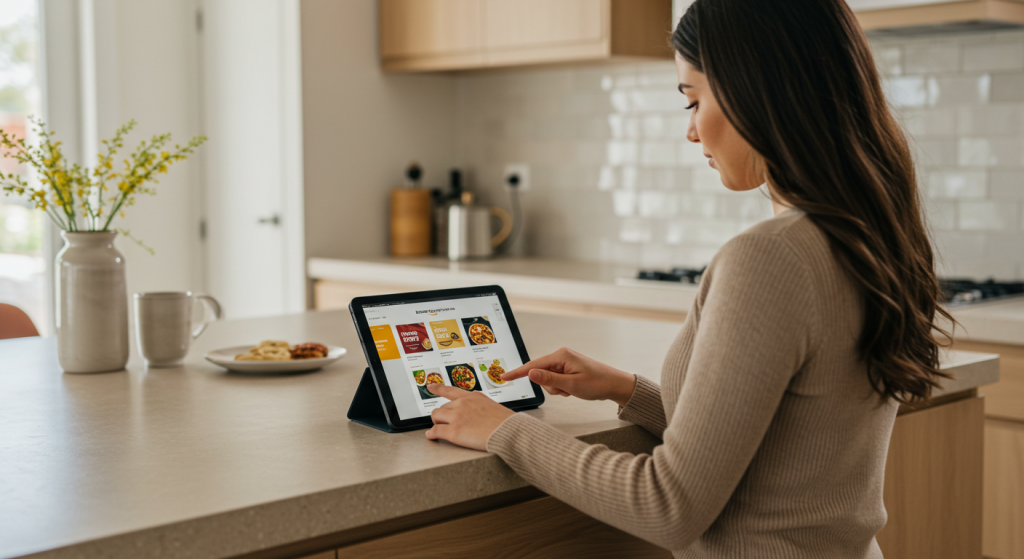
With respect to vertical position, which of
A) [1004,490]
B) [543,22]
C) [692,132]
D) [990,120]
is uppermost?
[543,22]

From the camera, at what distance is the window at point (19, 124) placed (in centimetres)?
376

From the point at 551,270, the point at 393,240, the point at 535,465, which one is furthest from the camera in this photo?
the point at 393,240

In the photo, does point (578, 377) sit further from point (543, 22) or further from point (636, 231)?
point (636, 231)

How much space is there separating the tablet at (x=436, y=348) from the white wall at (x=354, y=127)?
2732mm

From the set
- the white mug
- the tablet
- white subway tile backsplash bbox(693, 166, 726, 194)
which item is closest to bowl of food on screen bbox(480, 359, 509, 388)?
the tablet

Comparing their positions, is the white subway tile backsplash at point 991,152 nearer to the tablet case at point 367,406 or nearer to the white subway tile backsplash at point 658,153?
the white subway tile backsplash at point 658,153

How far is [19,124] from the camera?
3.83 meters

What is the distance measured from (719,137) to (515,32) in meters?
2.62

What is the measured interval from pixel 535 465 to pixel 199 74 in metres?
3.67

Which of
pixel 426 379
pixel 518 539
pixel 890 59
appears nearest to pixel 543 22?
pixel 890 59

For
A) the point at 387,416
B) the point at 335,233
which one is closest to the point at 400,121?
the point at 335,233

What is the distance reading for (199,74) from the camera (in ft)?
14.0

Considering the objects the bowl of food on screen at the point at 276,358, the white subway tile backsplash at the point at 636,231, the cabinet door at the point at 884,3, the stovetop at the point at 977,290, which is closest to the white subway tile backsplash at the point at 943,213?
the stovetop at the point at 977,290

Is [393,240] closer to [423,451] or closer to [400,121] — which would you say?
[400,121]
